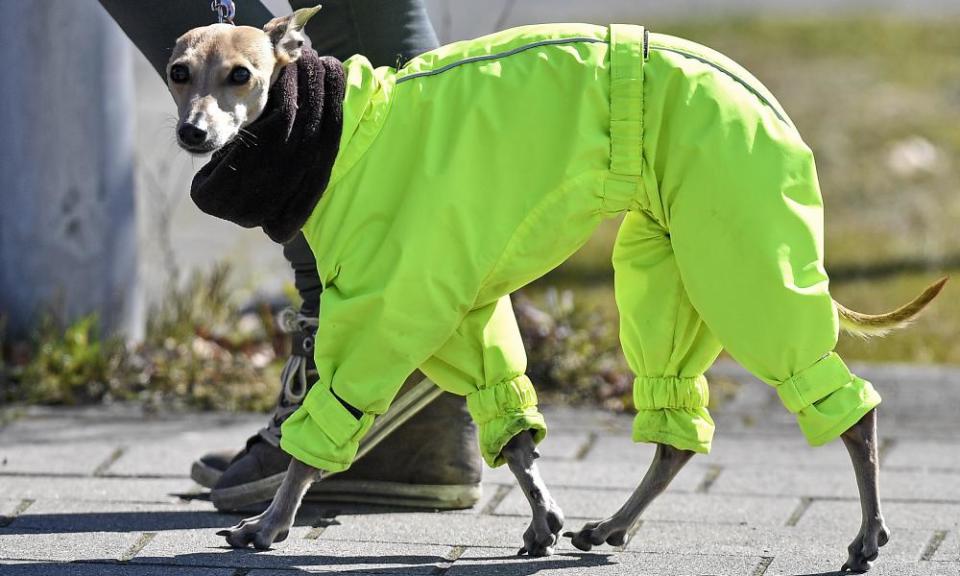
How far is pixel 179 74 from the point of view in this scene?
2.74 m

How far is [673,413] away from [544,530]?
369 millimetres

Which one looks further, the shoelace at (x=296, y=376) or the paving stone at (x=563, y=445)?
the paving stone at (x=563, y=445)

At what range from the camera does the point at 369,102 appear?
9.35 ft

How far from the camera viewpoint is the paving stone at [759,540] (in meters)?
3.04

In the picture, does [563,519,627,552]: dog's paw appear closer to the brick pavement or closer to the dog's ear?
the brick pavement

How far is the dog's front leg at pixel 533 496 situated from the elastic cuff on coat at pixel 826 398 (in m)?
0.54

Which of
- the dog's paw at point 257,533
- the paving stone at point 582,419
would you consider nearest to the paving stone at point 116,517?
the dog's paw at point 257,533

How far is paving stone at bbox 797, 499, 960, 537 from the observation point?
3.26 meters

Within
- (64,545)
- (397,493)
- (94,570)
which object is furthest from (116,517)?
(397,493)

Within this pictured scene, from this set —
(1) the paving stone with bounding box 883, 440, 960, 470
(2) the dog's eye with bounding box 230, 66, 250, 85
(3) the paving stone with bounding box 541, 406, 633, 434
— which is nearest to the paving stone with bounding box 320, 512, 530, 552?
(3) the paving stone with bounding box 541, 406, 633, 434

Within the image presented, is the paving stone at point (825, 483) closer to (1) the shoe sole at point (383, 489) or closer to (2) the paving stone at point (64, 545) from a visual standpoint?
(1) the shoe sole at point (383, 489)

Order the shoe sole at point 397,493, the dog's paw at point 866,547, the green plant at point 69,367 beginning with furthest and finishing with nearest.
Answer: the green plant at point 69,367, the shoe sole at point 397,493, the dog's paw at point 866,547

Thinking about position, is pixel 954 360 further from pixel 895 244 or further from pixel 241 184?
pixel 241 184

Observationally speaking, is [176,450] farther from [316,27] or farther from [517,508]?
[316,27]
